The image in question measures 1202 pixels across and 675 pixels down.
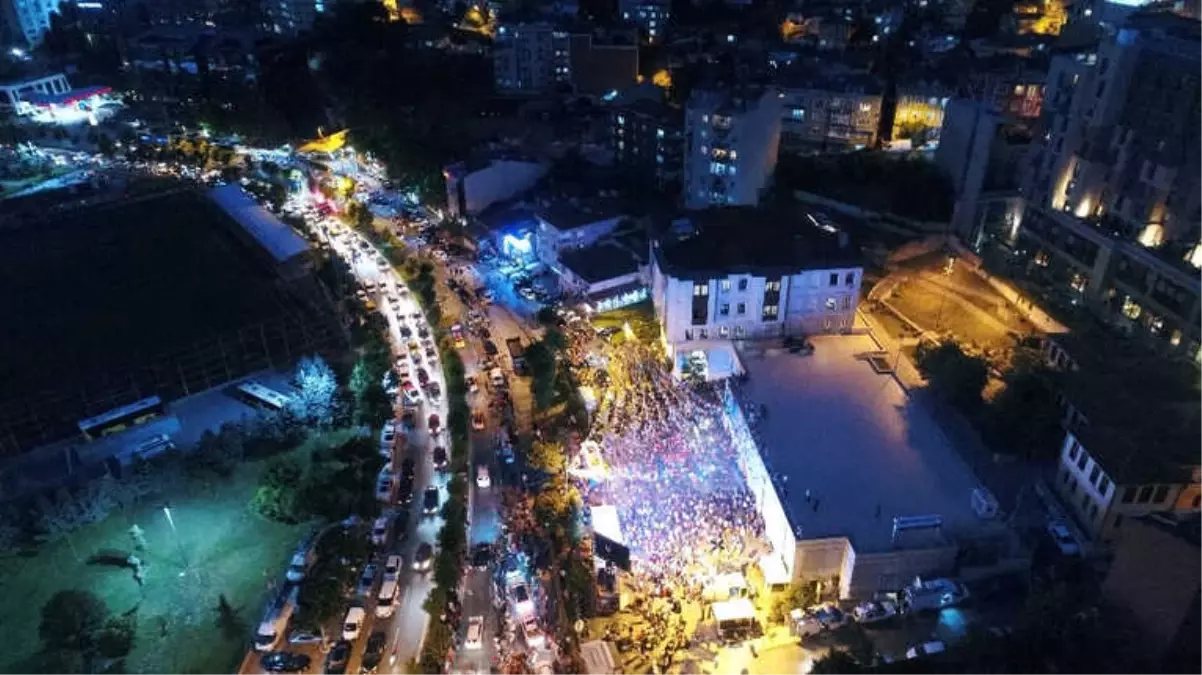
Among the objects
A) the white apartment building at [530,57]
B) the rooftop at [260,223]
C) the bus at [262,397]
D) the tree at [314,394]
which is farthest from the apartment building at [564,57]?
the bus at [262,397]

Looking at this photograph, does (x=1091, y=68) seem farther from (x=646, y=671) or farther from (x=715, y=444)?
(x=646, y=671)

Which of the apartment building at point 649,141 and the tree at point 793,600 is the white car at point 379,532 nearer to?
the tree at point 793,600

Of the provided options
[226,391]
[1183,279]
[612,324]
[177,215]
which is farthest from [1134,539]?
[177,215]

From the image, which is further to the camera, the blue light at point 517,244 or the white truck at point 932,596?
the blue light at point 517,244

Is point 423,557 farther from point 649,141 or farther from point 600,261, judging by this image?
point 649,141

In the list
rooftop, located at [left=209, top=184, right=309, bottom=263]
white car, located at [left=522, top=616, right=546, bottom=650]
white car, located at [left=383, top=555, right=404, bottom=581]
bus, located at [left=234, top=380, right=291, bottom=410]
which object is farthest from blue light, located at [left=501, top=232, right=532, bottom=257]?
white car, located at [left=522, top=616, right=546, bottom=650]
